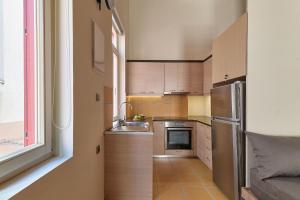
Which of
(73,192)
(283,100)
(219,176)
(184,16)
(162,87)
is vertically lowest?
(219,176)

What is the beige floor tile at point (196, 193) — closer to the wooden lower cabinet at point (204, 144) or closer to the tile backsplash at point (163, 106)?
the wooden lower cabinet at point (204, 144)

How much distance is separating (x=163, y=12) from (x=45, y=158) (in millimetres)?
4768

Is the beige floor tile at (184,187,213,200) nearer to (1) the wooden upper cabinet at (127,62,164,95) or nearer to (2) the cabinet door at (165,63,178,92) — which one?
(1) the wooden upper cabinet at (127,62,164,95)

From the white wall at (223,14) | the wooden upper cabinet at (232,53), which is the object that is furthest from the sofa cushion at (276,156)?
the white wall at (223,14)

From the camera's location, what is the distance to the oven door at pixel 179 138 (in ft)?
15.9

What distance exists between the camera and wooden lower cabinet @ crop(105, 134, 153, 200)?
266 centimetres

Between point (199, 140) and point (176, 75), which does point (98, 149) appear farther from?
point (176, 75)

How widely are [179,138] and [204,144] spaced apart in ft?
2.24

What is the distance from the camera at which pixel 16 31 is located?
4.10 feet

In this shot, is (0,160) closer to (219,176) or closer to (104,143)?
(104,143)

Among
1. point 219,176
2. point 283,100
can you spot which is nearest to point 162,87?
point 219,176

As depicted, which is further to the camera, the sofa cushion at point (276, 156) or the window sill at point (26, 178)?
the sofa cushion at point (276, 156)

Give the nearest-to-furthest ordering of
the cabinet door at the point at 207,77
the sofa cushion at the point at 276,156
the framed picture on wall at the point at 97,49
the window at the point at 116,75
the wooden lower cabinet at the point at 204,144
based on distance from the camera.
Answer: the sofa cushion at the point at 276,156 → the framed picture on wall at the point at 97,49 → the wooden lower cabinet at the point at 204,144 → the window at the point at 116,75 → the cabinet door at the point at 207,77

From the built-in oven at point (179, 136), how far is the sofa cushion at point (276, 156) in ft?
8.66
